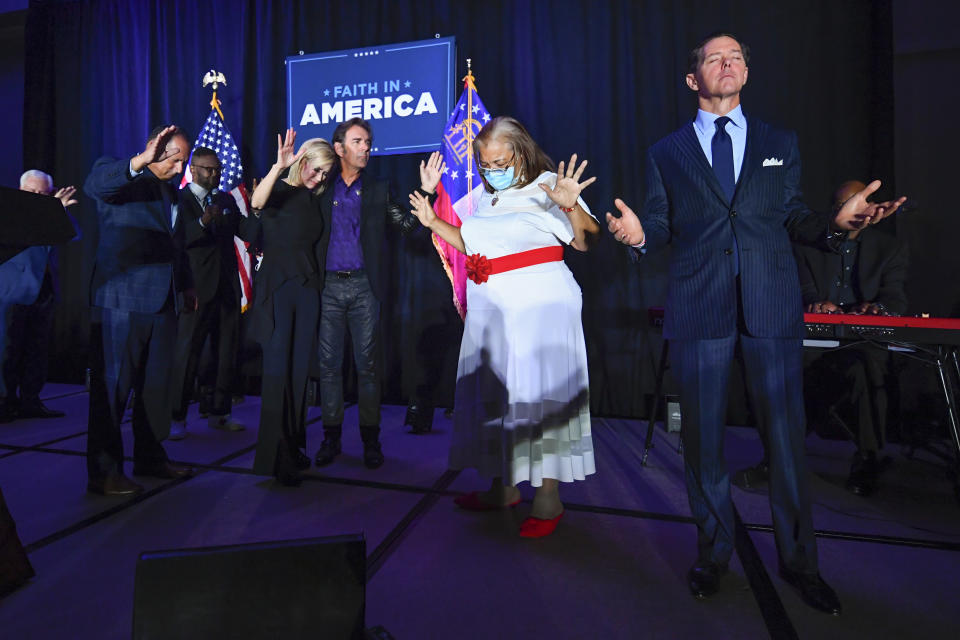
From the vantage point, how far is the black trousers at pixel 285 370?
266 centimetres

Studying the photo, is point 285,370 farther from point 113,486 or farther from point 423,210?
point 423,210

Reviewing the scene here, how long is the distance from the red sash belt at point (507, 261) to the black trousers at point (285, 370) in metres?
1.15

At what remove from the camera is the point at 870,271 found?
3049 mm

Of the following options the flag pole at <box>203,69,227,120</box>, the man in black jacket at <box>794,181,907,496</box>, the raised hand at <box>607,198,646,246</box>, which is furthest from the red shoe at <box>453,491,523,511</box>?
the flag pole at <box>203,69,227,120</box>

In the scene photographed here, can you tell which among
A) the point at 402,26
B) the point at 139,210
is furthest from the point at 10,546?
the point at 402,26

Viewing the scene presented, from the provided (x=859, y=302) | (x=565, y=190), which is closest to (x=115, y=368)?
(x=565, y=190)

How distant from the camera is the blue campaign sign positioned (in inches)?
184

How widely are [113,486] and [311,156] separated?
192 cm

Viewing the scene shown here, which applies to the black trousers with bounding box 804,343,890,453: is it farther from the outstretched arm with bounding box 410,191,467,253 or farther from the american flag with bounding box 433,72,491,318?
the american flag with bounding box 433,72,491,318

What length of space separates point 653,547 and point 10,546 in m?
2.23

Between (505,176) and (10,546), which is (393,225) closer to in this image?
(505,176)

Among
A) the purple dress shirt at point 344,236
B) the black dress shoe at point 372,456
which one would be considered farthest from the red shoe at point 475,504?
the purple dress shirt at point 344,236

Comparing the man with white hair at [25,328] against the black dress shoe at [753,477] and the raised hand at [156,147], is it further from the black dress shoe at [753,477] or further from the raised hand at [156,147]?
the black dress shoe at [753,477]

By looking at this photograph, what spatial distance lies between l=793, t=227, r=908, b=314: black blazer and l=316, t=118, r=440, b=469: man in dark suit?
2.57 meters
